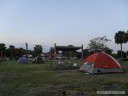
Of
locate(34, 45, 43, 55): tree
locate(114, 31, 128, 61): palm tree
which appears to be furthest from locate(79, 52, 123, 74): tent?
locate(34, 45, 43, 55): tree

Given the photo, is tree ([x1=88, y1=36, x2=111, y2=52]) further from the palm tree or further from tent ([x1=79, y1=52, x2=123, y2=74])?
tent ([x1=79, y1=52, x2=123, y2=74])

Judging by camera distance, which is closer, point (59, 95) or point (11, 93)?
point (59, 95)

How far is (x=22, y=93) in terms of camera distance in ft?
34.3

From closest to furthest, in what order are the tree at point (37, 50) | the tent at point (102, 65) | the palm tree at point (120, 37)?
1. the tent at point (102, 65)
2. the palm tree at point (120, 37)
3. the tree at point (37, 50)

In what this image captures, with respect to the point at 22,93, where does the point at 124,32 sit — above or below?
above

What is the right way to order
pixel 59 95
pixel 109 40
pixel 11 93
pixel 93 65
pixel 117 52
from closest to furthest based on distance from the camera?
pixel 59 95
pixel 11 93
pixel 93 65
pixel 109 40
pixel 117 52

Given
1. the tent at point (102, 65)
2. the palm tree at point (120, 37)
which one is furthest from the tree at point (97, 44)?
the tent at point (102, 65)

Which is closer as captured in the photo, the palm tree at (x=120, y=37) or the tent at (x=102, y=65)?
the tent at (x=102, y=65)

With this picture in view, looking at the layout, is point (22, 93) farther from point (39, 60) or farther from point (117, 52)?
point (117, 52)

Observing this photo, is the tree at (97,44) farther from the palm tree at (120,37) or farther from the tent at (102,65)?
the tent at (102,65)

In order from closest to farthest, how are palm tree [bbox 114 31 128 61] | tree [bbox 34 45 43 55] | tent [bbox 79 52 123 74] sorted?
1. tent [bbox 79 52 123 74]
2. palm tree [bbox 114 31 128 61]
3. tree [bbox 34 45 43 55]

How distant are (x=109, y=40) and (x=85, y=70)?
4663 centimetres

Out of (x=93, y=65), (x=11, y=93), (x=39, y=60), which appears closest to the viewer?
(x=11, y=93)

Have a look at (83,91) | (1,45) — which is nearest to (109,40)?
(1,45)
